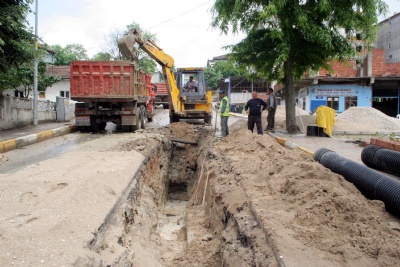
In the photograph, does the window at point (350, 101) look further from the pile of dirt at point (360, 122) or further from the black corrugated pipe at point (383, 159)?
the black corrugated pipe at point (383, 159)

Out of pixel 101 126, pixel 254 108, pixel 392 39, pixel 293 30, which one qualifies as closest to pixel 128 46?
pixel 101 126

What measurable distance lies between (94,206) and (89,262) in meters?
1.50

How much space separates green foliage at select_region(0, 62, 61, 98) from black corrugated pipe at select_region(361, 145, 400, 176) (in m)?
11.1

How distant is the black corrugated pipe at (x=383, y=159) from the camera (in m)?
6.47

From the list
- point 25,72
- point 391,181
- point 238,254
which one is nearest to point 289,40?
point 391,181

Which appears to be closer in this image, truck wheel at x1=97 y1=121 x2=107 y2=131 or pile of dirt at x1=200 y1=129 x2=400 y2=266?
pile of dirt at x1=200 y1=129 x2=400 y2=266

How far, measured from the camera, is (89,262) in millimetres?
3457

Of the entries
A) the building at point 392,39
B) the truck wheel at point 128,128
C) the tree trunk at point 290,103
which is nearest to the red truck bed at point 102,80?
the truck wheel at point 128,128

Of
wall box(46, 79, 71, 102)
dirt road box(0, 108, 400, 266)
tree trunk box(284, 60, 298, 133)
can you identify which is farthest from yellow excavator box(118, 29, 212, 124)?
wall box(46, 79, 71, 102)

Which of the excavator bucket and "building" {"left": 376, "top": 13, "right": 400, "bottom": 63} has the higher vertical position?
"building" {"left": 376, "top": 13, "right": 400, "bottom": 63}

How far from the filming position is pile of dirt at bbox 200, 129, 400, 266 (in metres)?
3.43

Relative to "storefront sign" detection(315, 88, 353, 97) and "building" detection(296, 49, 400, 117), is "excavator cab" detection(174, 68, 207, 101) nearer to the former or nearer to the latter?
"building" detection(296, 49, 400, 117)

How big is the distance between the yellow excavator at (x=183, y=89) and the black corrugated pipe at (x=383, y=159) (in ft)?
31.5

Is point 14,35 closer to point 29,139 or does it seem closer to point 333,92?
point 29,139
